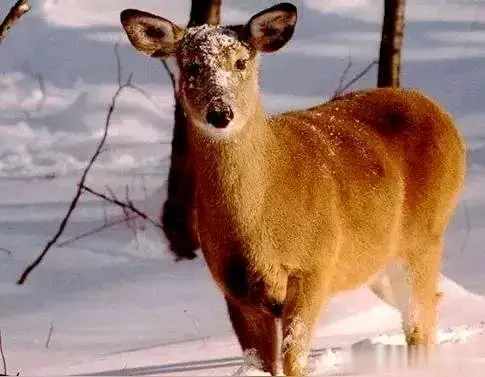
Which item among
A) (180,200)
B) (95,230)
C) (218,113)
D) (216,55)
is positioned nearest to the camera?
(218,113)

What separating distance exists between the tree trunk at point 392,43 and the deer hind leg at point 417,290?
1828 mm

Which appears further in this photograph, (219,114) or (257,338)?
(257,338)

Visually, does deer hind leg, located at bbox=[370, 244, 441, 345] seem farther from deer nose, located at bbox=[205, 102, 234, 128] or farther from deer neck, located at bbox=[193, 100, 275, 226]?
deer nose, located at bbox=[205, 102, 234, 128]

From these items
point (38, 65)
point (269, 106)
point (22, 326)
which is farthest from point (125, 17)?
point (38, 65)

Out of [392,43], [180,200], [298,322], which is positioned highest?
[392,43]

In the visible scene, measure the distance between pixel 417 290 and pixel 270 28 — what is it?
4.76 feet

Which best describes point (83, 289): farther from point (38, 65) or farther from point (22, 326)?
point (38, 65)

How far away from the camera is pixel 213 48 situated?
368 centimetres

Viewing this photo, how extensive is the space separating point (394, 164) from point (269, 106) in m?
4.27

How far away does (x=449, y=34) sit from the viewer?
31.5 ft

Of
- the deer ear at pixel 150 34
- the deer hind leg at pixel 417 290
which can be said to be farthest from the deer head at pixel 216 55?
the deer hind leg at pixel 417 290

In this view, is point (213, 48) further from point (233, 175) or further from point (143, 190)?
point (143, 190)

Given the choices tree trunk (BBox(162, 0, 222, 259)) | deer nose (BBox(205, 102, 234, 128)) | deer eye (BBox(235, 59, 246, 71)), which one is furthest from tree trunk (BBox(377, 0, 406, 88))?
deer nose (BBox(205, 102, 234, 128))

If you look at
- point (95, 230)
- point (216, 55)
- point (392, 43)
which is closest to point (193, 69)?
point (216, 55)
